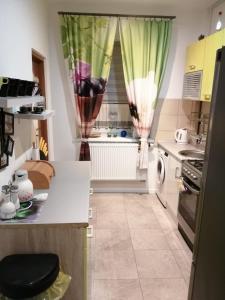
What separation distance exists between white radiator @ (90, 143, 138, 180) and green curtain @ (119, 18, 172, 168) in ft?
1.25

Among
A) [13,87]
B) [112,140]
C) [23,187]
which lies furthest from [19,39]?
[112,140]

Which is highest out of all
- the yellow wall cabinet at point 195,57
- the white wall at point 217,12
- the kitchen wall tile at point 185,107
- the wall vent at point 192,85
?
the white wall at point 217,12

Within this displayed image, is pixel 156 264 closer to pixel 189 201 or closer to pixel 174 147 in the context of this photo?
pixel 189 201

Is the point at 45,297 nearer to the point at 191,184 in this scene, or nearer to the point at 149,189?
the point at 191,184

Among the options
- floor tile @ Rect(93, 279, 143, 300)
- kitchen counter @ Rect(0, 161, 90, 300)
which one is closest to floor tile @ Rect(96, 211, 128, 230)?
floor tile @ Rect(93, 279, 143, 300)

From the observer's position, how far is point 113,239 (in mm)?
2678

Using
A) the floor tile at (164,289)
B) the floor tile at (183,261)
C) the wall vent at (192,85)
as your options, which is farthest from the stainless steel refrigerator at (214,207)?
the wall vent at (192,85)

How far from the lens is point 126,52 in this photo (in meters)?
3.25

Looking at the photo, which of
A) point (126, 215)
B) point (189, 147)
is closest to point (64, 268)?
point (126, 215)

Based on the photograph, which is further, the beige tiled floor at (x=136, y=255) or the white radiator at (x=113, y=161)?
the white radiator at (x=113, y=161)

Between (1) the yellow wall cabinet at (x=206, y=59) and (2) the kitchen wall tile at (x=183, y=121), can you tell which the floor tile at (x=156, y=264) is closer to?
(1) the yellow wall cabinet at (x=206, y=59)

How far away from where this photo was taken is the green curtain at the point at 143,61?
10.4 ft

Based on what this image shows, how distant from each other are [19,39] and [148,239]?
2.36m

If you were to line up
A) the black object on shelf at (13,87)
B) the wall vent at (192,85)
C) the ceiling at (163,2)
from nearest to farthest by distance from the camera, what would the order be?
the black object on shelf at (13,87) < the wall vent at (192,85) < the ceiling at (163,2)
